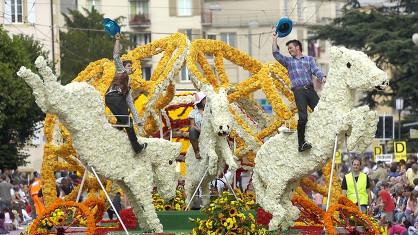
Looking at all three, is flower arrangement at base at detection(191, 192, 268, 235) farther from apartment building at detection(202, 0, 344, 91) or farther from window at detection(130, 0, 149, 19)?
window at detection(130, 0, 149, 19)

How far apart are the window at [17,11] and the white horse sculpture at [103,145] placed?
131 feet

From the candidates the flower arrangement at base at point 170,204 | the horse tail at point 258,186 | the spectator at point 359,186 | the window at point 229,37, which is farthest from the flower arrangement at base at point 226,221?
the window at point 229,37

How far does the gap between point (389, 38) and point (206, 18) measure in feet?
102

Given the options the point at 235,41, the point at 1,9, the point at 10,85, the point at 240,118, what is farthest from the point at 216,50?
the point at 235,41

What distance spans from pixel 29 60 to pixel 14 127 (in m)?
2.53

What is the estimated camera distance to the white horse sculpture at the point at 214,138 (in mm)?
22969

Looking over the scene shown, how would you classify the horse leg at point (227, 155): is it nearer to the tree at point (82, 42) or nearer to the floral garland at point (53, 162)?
the floral garland at point (53, 162)

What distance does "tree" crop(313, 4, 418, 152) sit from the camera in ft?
179

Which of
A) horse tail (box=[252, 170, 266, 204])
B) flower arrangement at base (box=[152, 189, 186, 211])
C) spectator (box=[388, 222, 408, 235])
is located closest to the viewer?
horse tail (box=[252, 170, 266, 204])

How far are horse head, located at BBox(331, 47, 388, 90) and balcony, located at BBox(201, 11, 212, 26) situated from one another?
208 ft

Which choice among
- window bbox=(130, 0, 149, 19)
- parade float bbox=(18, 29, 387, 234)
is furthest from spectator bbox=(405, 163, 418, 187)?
window bbox=(130, 0, 149, 19)

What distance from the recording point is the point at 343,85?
2186cm

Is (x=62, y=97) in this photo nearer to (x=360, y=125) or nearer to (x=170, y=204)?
(x=360, y=125)

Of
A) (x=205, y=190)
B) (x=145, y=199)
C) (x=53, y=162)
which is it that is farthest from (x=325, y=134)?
(x=53, y=162)
